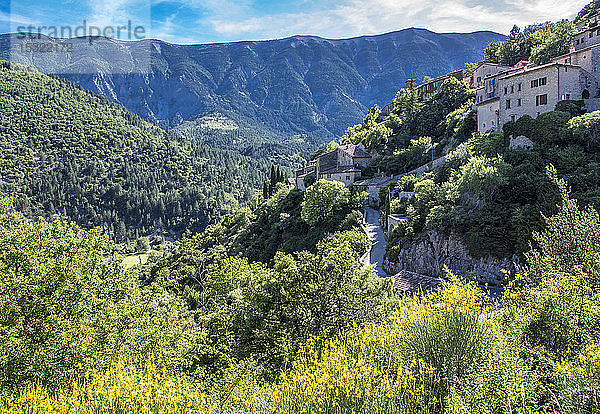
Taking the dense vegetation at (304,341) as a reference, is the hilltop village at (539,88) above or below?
above

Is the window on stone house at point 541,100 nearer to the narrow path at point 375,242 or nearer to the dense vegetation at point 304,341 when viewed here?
the narrow path at point 375,242

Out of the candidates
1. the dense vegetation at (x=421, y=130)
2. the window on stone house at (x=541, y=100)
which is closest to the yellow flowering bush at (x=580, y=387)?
the window on stone house at (x=541, y=100)

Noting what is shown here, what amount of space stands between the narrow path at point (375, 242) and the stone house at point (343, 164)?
9915 mm

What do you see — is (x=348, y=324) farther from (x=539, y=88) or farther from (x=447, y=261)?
(x=539, y=88)

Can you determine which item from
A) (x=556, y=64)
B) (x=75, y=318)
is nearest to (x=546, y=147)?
(x=556, y=64)

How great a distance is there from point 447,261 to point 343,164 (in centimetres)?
3918

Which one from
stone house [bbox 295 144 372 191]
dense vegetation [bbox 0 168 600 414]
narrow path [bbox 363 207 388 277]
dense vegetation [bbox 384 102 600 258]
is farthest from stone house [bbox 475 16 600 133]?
dense vegetation [bbox 0 168 600 414]

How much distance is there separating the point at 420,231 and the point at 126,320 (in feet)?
96.4

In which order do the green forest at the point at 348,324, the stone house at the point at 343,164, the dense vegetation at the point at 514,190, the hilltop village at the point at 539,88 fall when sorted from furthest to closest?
the stone house at the point at 343,164, the hilltop village at the point at 539,88, the dense vegetation at the point at 514,190, the green forest at the point at 348,324

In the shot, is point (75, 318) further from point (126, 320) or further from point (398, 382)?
point (398, 382)

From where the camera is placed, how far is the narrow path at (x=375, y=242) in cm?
4328

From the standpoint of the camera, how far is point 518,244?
31906mm

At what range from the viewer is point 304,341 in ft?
58.7

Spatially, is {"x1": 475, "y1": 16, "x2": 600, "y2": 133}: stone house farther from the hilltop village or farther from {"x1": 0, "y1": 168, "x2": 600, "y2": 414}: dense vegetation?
{"x1": 0, "y1": 168, "x2": 600, "y2": 414}: dense vegetation
